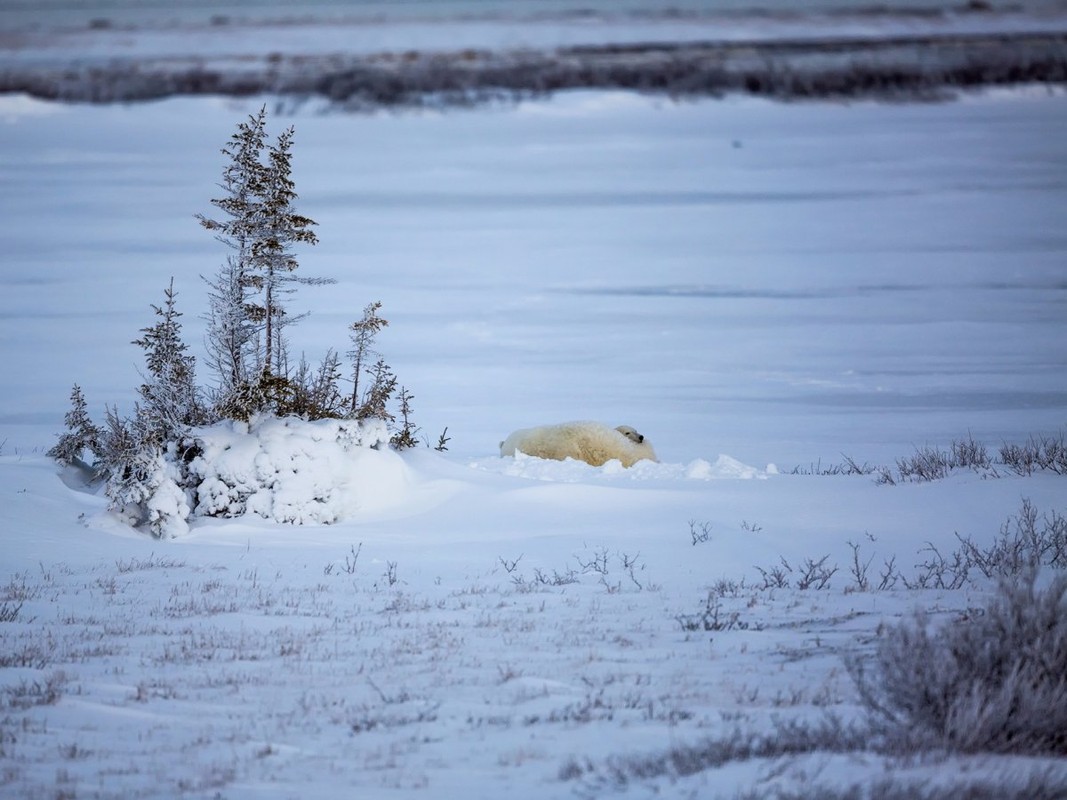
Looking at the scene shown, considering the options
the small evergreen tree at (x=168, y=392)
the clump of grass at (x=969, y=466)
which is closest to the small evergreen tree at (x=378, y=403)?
the small evergreen tree at (x=168, y=392)

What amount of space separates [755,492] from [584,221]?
2144 cm

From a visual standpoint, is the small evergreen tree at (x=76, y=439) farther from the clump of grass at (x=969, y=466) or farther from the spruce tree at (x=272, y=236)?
the clump of grass at (x=969, y=466)

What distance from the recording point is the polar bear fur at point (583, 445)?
1197 cm

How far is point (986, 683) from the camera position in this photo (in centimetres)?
523

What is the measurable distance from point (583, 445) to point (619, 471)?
739 millimetres

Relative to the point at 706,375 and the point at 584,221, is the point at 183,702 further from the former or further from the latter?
the point at 584,221

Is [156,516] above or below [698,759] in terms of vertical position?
below

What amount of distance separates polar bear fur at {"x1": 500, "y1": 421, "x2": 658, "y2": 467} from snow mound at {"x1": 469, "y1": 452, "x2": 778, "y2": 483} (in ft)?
1.08

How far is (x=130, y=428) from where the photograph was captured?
10617 mm

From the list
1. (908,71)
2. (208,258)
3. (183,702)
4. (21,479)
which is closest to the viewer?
(183,702)

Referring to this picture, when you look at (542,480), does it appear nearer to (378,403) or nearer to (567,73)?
(378,403)

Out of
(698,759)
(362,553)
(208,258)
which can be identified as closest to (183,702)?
(698,759)

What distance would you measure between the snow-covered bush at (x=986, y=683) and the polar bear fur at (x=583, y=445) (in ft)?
20.9

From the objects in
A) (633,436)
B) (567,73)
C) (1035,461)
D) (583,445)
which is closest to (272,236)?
(583,445)
